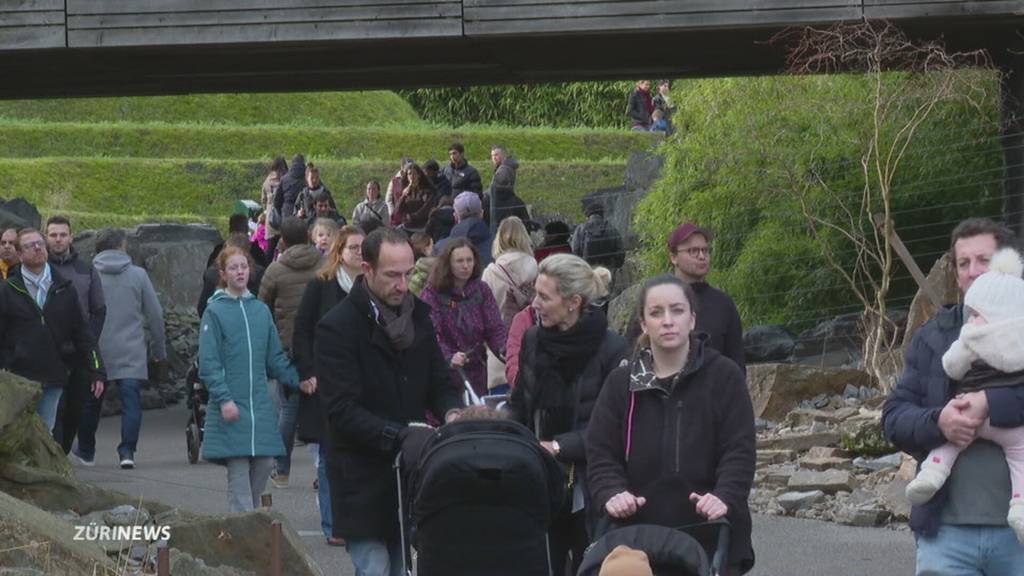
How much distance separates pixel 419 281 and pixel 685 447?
21.7ft

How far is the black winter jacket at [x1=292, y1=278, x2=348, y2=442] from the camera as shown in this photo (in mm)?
11641

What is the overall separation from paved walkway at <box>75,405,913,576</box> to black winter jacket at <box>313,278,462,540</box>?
2913mm

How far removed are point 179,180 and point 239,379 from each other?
28.4 meters

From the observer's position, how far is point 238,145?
44.8 metres

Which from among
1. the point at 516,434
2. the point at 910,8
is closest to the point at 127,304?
the point at 910,8

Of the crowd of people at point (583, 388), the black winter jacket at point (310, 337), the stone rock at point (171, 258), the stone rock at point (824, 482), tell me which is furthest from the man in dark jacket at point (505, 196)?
the black winter jacket at point (310, 337)

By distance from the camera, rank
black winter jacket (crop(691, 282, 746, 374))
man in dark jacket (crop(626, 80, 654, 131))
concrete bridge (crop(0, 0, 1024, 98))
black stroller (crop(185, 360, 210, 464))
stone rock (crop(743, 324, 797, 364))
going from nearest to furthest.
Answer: black winter jacket (crop(691, 282, 746, 374)), black stroller (crop(185, 360, 210, 464)), concrete bridge (crop(0, 0, 1024, 98)), stone rock (crop(743, 324, 797, 364)), man in dark jacket (crop(626, 80, 654, 131))

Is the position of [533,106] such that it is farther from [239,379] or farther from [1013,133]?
[239,379]

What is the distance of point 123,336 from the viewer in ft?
55.6

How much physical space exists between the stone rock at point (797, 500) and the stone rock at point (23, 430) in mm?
5099

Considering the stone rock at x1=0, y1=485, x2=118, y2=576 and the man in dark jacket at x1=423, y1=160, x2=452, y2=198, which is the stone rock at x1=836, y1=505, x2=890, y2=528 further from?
the man in dark jacket at x1=423, y1=160, x2=452, y2=198

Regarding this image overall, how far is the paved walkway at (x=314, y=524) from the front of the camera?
11.5 m

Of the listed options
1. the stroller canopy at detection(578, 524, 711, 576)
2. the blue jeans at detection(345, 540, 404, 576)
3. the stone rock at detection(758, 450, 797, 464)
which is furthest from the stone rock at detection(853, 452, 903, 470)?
the stroller canopy at detection(578, 524, 711, 576)

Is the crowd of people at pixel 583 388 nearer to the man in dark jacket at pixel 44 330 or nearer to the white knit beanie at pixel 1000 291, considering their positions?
the white knit beanie at pixel 1000 291
